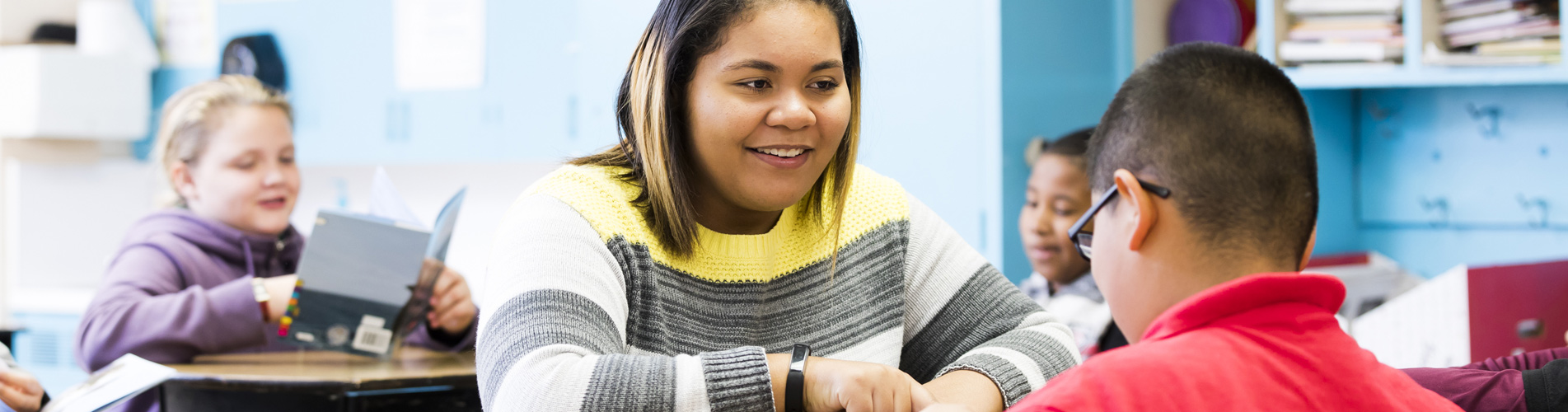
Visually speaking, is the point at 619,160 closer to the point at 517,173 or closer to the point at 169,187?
the point at 169,187

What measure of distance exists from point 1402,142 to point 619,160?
235 cm

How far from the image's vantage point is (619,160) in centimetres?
119

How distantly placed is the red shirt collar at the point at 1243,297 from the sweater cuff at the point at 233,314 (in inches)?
67.6

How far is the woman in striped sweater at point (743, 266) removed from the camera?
89 centimetres

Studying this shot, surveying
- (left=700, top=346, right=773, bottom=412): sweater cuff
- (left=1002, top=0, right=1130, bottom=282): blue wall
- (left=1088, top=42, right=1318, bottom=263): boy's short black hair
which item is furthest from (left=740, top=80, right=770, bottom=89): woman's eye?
(left=1002, top=0, right=1130, bottom=282): blue wall

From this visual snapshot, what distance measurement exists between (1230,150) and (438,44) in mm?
3192

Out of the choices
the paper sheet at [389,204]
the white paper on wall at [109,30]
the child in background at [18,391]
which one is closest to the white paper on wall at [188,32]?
the white paper on wall at [109,30]

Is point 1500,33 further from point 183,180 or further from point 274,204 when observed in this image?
point 183,180

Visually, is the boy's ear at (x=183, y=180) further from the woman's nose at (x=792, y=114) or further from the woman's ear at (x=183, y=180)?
the woman's nose at (x=792, y=114)

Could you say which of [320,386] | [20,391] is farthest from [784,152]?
[20,391]

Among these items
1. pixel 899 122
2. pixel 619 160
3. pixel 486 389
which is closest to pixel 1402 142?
pixel 899 122

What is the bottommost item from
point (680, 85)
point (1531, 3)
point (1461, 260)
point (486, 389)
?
point (1461, 260)

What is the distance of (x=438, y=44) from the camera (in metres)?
3.57

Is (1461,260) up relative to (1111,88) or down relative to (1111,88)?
down
